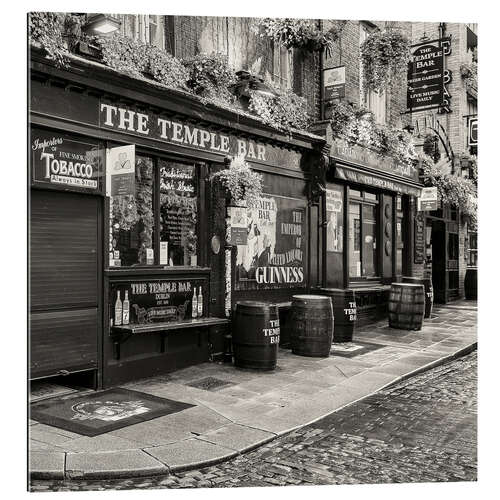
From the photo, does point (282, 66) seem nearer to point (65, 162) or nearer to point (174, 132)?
point (174, 132)

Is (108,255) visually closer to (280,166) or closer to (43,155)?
(43,155)

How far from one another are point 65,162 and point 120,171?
586 mm

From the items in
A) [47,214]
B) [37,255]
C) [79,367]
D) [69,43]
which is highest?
[69,43]

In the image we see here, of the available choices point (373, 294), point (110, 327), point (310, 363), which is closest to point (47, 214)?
point (110, 327)

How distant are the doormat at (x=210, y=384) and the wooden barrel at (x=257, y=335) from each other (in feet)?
2.10

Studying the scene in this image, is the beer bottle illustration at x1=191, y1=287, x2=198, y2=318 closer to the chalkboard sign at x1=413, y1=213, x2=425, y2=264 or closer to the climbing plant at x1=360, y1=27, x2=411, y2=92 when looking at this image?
the climbing plant at x1=360, y1=27, x2=411, y2=92

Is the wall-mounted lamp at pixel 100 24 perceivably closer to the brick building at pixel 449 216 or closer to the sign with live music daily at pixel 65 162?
the sign with live music daily at pixel 65 162

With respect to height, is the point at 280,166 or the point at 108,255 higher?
the point at 280,166

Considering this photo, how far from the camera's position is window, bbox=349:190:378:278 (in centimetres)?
1206

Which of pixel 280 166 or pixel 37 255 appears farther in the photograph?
pixel 280 166

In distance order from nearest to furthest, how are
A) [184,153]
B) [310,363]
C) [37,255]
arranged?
[37,255] → [184,153] → [310,363]

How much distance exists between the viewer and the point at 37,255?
5.78 meters

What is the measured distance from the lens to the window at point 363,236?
12.1 metres

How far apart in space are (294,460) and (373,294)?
324 inches
